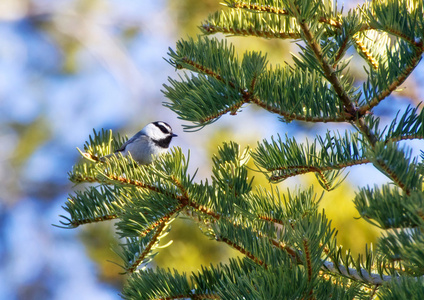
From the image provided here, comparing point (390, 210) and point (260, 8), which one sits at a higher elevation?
point (260, 8)

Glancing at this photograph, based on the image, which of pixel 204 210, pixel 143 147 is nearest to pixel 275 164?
pixel 204 210

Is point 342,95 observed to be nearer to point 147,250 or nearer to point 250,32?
point 250,32

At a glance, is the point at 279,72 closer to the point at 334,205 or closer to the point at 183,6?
the point at 334,205

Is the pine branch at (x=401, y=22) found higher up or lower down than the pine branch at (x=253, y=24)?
lower down

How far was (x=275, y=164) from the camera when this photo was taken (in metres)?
1.26

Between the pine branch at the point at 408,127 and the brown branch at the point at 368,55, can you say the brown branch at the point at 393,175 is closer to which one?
the pine branch at the point at 408,127

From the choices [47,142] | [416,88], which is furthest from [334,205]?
[47,142]

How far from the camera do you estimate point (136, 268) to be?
4.36 ft

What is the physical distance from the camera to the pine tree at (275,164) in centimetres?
102

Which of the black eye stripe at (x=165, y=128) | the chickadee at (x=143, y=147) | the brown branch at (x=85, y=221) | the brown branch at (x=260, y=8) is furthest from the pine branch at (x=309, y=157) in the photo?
the black eye stripe at (x=165, y=128)

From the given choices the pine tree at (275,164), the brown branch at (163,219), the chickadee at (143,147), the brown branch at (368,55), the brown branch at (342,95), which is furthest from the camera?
the chickadee at (143,147)

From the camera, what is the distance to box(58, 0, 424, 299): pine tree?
1020 mm

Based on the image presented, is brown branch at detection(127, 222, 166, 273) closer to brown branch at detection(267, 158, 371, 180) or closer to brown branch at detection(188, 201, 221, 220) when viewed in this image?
brown branch at detection(188, 201, 221, 220)

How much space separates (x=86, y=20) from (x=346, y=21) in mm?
8634
